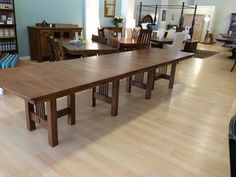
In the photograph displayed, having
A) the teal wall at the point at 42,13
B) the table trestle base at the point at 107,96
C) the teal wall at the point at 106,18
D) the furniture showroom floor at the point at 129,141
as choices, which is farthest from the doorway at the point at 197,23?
the table trestle base at the point at 107,96

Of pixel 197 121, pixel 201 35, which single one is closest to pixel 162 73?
pixel 197 121

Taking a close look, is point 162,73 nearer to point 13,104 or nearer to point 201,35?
point 13,104

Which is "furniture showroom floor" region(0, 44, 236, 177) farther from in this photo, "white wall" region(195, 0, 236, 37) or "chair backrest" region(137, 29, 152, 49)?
"white wall" region(195, 0, 236, 37)

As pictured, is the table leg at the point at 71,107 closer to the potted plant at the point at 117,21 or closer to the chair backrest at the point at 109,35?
the chair backrest at the point at 109,35

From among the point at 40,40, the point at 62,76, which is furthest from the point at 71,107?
the point at 40,40

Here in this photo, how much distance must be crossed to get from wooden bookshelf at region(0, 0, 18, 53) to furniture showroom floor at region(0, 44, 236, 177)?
235cm

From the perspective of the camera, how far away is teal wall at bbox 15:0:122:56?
5223mm

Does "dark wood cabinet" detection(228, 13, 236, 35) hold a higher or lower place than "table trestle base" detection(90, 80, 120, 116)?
higher

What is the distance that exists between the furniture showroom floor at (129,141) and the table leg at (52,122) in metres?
0.08

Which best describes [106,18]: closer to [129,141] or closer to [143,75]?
[143,75]

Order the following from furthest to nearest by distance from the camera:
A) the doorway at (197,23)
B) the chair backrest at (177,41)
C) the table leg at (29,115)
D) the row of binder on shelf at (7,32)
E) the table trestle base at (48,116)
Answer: the doorway at (197,23), the chair backrest at (177,41), the row of binder on shelf at (7,32), the table leg at (29,115), the table trestle base at (48,116)

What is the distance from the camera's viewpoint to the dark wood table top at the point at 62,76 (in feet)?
4.99

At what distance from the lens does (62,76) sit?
1890 millimetres

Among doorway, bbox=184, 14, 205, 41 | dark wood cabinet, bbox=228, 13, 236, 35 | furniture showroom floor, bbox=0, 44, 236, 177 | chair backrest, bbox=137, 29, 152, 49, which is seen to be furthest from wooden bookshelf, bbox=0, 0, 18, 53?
dark wood cabinet, bbox=228, 13, 236, 35
